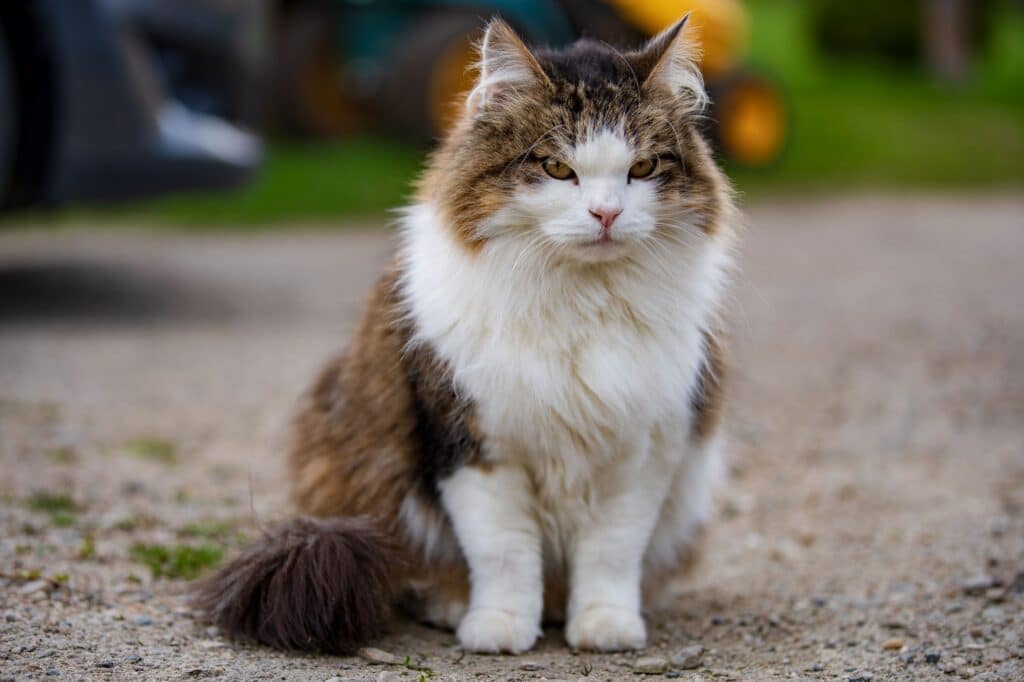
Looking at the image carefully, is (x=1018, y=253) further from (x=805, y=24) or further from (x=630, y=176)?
(x=805, y=24)

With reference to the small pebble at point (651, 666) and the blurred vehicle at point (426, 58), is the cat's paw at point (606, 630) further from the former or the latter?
the blurred vehicle at point (426, 58)

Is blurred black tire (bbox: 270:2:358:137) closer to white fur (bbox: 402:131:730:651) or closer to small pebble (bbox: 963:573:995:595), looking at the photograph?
white fur (bbox: 402:131:730:651)

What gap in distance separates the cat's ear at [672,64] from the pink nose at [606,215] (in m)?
0.42

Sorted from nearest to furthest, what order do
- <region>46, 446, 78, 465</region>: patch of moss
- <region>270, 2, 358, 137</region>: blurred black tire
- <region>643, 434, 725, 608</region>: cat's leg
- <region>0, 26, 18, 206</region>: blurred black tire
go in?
<region>643, 434, 725, 608</region>: cat's leg, <region>46, 446, 78, 465</region>: patch of moss, <region>0, 26, 18, 206</region>: blurred black tire, <region>270, 2, 358, 137</region>: blurred black tire

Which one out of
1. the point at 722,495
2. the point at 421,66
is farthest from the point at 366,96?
the point at 722,495

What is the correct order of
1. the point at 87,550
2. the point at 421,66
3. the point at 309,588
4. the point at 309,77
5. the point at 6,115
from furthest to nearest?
the point at 309,77 → the point at 421,66 → the point at 6,115 → the point at 87,550 → the point at 309,588

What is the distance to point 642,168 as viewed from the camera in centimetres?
312

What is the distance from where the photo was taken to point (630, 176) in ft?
10.2

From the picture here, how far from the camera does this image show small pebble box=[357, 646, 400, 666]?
308 centimetres

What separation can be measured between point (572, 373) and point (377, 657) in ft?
2.71

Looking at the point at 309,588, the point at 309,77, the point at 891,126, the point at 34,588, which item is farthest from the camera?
the point at 891,126

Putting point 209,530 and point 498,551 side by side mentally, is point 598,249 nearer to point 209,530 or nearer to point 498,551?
point 498,551

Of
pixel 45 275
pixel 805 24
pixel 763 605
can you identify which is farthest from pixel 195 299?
pixel 805 24

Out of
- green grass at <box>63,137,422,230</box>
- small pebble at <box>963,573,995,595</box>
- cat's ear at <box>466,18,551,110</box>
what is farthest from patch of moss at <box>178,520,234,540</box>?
green grass at <box>63,137,422,230</box>
